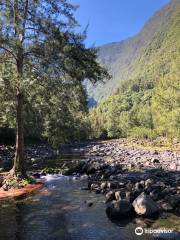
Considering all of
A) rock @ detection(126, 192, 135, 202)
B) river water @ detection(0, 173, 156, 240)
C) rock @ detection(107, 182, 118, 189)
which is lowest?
river water @ detection(0, 173, 156, 240)

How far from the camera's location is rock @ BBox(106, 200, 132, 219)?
15875mm

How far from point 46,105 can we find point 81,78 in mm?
3393

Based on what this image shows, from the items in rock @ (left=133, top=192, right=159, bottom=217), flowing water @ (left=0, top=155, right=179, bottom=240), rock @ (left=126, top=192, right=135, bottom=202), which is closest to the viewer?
flowing water @ (left=0, top=155, right=179, bottom=240)

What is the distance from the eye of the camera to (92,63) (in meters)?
25.0

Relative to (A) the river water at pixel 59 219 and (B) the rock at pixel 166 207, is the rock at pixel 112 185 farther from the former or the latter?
(B) the rock at pixel 166 207

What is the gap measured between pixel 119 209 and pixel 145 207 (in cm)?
118

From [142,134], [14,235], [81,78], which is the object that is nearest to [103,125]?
[142,134]

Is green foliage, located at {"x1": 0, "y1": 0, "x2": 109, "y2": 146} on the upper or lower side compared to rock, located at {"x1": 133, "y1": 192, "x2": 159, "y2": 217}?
upper

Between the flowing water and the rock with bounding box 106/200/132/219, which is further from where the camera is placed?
the rock with bounding box 106/200/132/219

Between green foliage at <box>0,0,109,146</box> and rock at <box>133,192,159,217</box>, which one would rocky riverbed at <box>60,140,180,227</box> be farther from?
green foliage at <box>0,0,109,146</box>

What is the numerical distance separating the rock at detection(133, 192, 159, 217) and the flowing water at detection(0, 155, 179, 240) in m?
0.90

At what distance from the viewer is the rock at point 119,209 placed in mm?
15875

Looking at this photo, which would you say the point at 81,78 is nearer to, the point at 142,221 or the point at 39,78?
the point at 39,78

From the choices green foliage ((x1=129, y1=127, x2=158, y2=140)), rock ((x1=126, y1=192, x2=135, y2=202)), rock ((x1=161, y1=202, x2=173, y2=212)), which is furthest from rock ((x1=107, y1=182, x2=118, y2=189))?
green foliage ((x1=129, y1=127, x2=158, y2=140))
